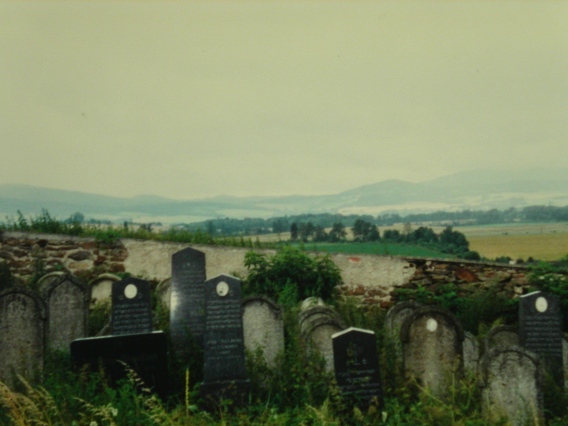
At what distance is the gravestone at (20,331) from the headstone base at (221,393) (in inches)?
84.0

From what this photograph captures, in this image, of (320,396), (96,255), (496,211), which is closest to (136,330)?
(320,396)

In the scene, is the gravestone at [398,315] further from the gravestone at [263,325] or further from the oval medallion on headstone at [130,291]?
the oval medallion on headstone at [130,291]

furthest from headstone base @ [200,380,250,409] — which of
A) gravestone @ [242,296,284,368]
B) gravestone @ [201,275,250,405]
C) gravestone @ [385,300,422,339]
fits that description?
gravestone @ [385,300,422,339]

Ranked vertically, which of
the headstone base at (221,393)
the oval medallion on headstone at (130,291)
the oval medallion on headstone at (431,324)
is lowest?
the headstone base at (221,393)

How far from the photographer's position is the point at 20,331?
805 centimetres

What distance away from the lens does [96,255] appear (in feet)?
45.3

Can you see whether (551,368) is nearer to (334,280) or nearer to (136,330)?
(334,280)

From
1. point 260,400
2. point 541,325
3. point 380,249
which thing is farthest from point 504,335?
point 380,249

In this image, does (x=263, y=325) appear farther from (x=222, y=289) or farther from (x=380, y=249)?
(x=380, y=249)

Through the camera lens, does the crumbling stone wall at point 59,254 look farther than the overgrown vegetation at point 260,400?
Yes

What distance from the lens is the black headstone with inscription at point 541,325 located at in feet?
29.2

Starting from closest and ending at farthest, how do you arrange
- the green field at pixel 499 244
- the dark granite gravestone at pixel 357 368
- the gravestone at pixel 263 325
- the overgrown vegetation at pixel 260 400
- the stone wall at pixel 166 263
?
the overgrown vegetation at pixel 260 400 → the dark granite gravestone at pixel 357 368 → the gravestone at pixel 263 325 → the stone wall at pixel 166 263 → the green field at pixel 499 244

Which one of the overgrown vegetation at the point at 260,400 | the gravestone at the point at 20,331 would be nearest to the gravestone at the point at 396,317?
the overgrown vegetation at the point at 260,400

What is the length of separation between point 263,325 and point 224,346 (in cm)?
102
